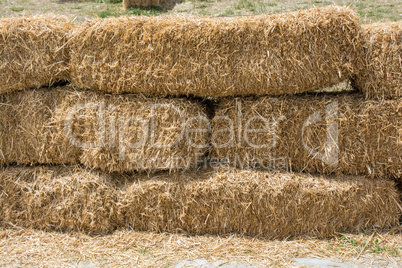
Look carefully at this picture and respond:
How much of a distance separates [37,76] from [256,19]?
202 centimetres

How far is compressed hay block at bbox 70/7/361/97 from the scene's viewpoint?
285 centimetres

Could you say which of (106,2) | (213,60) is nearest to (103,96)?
(213,60)

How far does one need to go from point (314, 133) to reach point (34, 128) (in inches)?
102

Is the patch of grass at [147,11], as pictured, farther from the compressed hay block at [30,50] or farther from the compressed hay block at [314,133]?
the compressed hay block at [314,133]

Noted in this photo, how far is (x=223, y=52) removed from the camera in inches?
114

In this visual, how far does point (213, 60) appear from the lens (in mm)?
2910

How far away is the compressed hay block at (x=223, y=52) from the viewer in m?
2.85

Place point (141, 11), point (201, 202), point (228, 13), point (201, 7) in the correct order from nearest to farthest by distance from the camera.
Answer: point (201, 202)
point (228, 13)
point (201, 7)
point (141, 11)

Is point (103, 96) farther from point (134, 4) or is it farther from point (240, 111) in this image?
point (134, 4)

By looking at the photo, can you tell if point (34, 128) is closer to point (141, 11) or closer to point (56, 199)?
point (56, 199)

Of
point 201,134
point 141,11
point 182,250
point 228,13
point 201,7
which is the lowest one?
point 182,250

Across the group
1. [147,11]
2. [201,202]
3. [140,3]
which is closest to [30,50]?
[201,202]

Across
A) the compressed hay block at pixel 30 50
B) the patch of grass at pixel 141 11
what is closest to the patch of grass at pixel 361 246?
the compressed hay block at pixel 30 50

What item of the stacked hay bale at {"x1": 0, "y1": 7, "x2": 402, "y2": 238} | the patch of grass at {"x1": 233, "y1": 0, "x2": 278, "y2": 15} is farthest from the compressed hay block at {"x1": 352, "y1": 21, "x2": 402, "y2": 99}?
the patch of grass at {"x1": 233, "y1": 0, "x2": 278, "y2": 15}
